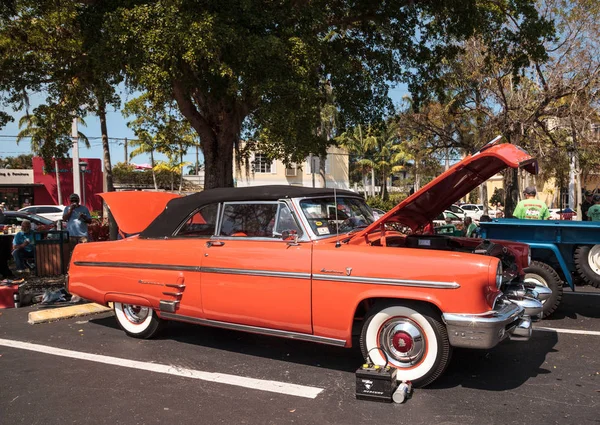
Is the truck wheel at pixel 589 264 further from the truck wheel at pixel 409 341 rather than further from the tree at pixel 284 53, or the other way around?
the tree at pixel 284 53

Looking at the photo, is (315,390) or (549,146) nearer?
(315,390)

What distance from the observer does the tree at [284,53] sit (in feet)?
26.8

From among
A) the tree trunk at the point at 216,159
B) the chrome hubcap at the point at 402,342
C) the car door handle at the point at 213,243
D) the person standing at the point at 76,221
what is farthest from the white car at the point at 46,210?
the chrome hubcap at the point at 402,342

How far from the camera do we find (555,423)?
341 centimetres

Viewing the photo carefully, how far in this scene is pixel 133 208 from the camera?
6.18 metres

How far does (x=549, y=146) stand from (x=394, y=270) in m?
18.7

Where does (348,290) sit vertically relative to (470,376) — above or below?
above

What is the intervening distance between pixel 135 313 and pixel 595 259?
18.5 ft

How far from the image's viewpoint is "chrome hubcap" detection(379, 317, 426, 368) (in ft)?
13.3

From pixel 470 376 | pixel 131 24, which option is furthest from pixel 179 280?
pixel 131 24

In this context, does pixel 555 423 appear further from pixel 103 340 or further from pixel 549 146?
pixel 549 146

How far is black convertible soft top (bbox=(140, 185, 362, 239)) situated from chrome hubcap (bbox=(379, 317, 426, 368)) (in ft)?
4.88

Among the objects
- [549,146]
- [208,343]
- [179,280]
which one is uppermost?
[549,146]

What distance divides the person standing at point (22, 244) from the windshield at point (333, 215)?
7.70m
